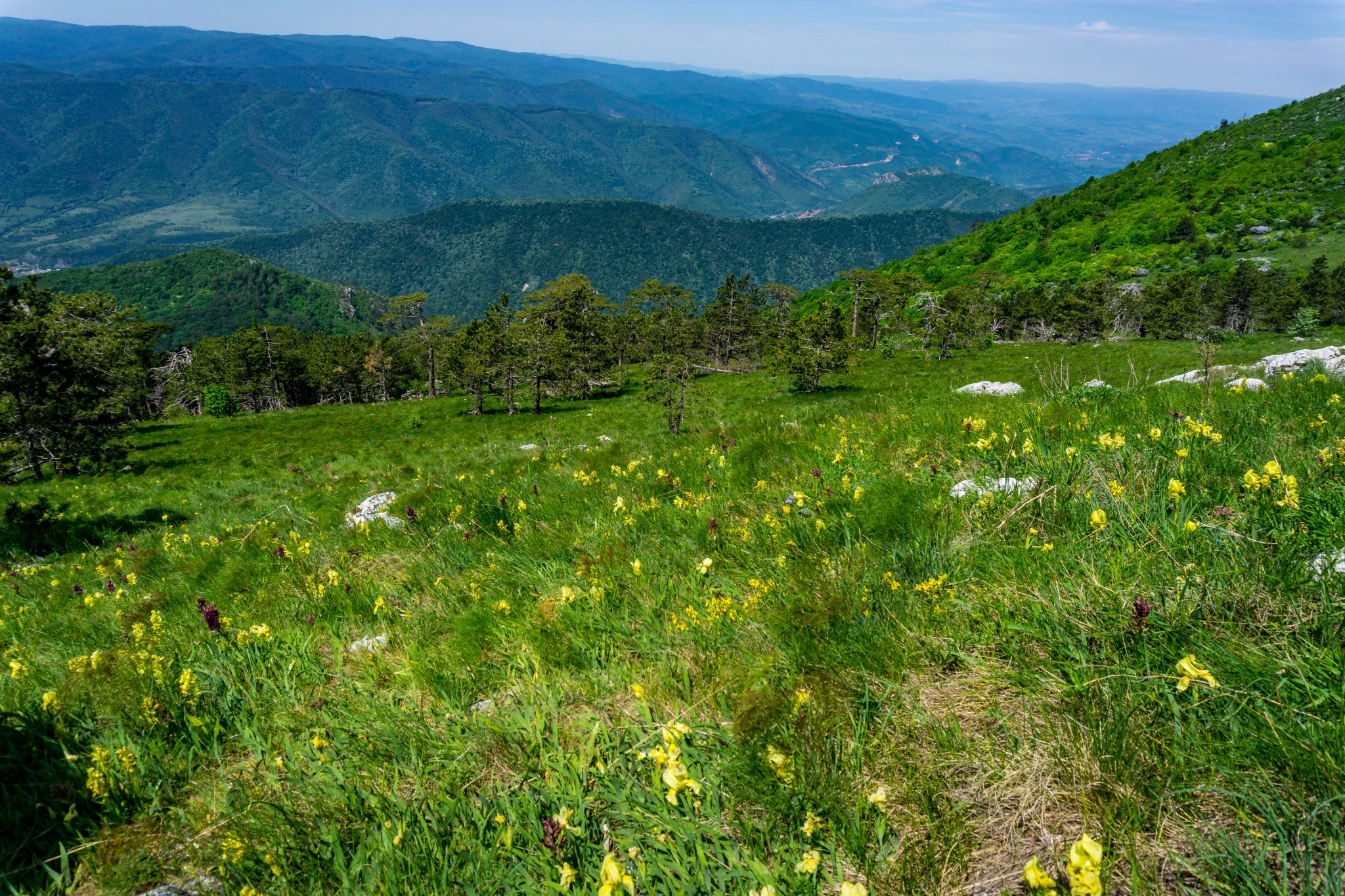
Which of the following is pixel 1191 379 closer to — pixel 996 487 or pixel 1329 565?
pixel 996 487

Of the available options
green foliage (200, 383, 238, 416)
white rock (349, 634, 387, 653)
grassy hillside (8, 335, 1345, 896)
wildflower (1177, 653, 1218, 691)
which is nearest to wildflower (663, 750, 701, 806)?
grassy hillside (8, 335, 1345, 896)

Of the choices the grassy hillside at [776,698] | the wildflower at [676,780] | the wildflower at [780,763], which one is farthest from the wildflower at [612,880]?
the wildflower at [780,763]

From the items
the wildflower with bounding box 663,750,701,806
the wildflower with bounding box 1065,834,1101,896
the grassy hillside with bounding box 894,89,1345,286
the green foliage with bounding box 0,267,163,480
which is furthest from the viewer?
the grassy hillside with bounding box 894,89,1345,286

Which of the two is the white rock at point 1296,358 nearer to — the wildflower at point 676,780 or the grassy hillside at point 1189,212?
the wildflower at point 676,780

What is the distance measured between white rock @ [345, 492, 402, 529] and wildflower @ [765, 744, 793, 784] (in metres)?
6.13

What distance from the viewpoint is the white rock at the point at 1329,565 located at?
220 centimetres

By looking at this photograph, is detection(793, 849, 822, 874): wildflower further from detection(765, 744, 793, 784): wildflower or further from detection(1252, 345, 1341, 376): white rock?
detection(1252, 345, 1341, 376): white rock

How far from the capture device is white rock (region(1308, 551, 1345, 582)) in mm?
2199

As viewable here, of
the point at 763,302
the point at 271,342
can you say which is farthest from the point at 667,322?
the point at 271,342

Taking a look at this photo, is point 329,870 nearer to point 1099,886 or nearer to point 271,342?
point 1099,886

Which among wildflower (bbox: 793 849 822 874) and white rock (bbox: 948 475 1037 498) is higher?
white rock (bbox: 948 475 1037 498)

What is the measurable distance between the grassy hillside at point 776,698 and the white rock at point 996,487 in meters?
0.13

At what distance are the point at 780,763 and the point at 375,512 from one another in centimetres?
809

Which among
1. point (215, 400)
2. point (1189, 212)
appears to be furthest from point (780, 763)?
point (1189, 212)
